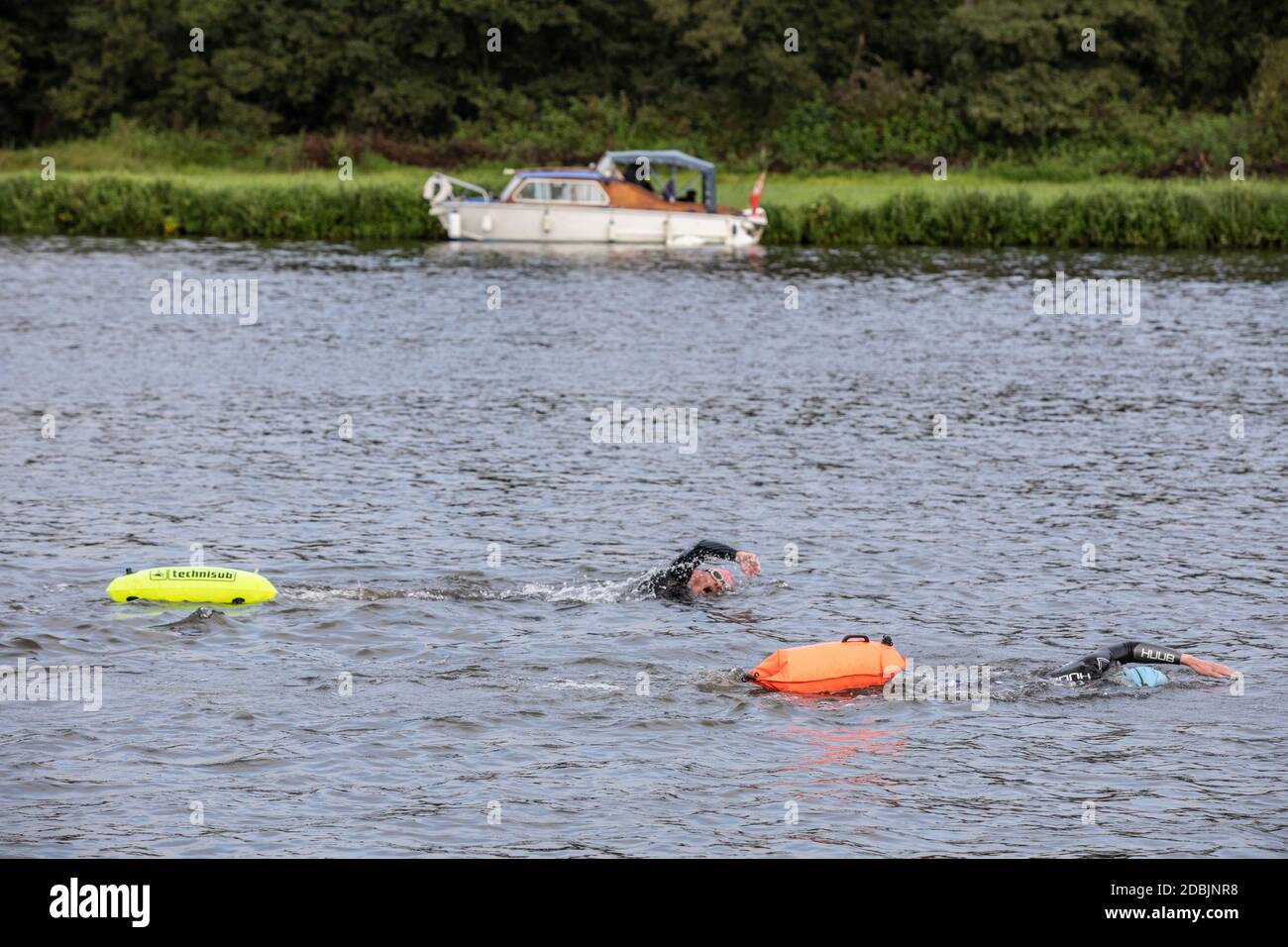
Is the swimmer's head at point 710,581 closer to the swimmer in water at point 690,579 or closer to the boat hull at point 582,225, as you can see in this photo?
the swimmer in water at point 690,579

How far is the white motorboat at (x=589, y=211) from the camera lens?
5738cm

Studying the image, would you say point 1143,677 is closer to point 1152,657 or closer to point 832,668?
point 1152,657

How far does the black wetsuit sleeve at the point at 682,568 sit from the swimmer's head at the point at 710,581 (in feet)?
0.27

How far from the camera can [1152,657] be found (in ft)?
55.9

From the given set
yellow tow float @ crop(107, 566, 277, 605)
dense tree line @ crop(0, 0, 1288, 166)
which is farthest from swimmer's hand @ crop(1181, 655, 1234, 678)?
dense tree line @ crop(0, 0, 1288, 166)

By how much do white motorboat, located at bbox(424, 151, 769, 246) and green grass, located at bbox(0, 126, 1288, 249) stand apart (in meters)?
→ 1.43

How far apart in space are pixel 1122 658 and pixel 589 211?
42734 mm

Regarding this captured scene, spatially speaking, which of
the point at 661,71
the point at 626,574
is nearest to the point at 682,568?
the point at 626,574

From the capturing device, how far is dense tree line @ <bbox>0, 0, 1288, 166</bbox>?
7069 centimetres

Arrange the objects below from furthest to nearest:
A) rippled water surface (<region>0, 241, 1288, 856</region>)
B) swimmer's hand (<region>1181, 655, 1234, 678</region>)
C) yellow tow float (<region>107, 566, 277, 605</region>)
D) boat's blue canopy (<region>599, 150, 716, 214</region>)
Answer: boat's blue canopy (<region>599, 150, 716, 214</region>), yellow tow float (<region>107, 566, 277, 605</region>), swimmer's hand (<region>1181, 655, 1234, 678</region>), rippled water surface (<region>0, 241, 1288, 856</region>)

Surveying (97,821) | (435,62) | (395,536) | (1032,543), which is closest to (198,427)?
(395,536)

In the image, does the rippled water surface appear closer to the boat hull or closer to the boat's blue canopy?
the boat hull
